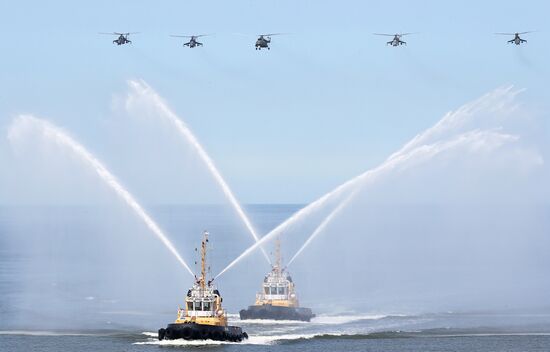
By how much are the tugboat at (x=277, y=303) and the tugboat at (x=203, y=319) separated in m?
17.4

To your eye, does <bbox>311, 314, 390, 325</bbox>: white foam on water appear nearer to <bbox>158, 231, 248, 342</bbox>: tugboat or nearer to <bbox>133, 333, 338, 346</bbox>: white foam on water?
<bbox>133, 333, 338, 346</bbox>: white foam on water

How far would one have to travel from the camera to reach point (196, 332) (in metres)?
87.2

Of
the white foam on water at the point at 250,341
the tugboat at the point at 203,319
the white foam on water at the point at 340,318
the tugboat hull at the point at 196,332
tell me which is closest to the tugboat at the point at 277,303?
the white foam on water at the point at 340,318

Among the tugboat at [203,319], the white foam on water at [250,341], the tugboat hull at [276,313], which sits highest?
the tugboat hull at [276,313]

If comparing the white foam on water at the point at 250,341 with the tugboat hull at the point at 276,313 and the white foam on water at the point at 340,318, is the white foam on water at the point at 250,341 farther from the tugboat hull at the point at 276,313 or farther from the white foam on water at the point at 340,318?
the white foam on water at the point at 340,318

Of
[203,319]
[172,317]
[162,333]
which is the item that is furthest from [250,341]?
[172,317]

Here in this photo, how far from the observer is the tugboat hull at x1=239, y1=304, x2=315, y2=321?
4252 inches

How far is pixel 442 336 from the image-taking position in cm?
9488

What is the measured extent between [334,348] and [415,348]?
20.2 ft

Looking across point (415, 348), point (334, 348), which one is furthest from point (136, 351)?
point (415, 348)

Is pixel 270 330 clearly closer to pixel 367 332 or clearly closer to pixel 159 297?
pixel 367 332

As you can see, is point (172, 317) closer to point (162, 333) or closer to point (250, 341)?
point (250, 341)

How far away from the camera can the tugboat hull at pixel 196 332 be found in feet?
285

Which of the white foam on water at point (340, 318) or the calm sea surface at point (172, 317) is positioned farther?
the white foam on water at point (340, 318)
